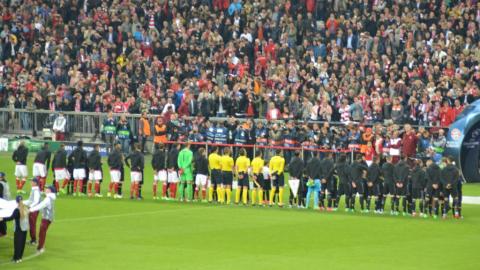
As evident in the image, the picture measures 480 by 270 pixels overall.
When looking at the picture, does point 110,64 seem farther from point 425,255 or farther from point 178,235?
point 425,255

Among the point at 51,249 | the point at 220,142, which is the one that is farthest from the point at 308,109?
the point at 51,249

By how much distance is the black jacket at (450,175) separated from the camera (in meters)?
34.8

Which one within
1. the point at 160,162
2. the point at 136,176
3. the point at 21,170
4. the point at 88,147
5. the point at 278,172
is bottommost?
the point at 136,176

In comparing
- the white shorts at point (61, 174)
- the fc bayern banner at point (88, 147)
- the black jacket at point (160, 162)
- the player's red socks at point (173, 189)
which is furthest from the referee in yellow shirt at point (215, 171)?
the fc bayern banner at point (88, 147)

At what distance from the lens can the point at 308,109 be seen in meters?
47.4

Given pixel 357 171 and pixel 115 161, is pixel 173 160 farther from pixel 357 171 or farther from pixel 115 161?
pixel 357 171

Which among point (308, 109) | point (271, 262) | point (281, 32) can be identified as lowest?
point (271, 262)

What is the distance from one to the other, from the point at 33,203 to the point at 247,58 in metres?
24.2

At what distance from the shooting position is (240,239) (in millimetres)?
31750

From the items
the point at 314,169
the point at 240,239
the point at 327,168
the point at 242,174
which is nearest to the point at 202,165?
the point at 242,174

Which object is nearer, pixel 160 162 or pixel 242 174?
pixel 242 174

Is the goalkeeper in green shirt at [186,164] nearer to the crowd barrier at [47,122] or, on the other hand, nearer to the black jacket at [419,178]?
the black jacket at [419,178]

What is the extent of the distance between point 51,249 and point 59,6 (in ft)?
102

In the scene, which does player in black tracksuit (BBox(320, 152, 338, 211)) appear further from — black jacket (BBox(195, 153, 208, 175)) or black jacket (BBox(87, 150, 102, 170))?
black jacket (BBox(87, 150, 102, 170))
